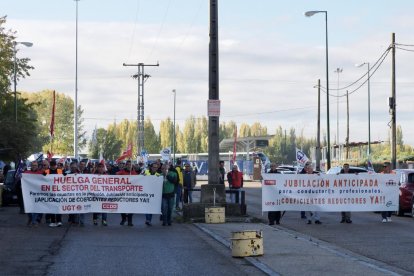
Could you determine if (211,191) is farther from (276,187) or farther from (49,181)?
(49,181)

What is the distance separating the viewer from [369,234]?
20.5 metres

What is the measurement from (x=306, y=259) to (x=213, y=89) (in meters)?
11.7

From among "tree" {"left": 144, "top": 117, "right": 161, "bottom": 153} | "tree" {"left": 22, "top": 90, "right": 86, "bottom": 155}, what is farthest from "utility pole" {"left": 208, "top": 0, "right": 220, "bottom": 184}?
"tree" {"left": 144, "top": 117, "right": 161, "bottom": 153}

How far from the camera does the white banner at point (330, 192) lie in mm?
24719

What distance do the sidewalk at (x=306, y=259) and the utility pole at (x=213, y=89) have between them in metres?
6.29

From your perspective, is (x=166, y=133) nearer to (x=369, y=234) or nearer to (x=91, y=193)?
(x=91, y=193)

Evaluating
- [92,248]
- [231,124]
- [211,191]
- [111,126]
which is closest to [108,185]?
[211,191]

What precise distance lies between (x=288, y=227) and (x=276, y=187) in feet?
7.08

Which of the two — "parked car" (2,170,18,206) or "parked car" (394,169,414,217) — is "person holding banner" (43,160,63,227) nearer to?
"parked car" (2,170,18,206)

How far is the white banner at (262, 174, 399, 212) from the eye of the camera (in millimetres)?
24719

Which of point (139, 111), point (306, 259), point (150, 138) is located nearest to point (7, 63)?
point (139, 111)

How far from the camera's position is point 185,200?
107 ft

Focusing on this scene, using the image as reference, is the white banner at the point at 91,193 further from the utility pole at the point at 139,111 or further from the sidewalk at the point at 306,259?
the utility pole at the point at 139,111

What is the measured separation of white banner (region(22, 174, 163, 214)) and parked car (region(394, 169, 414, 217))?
8.62 m
